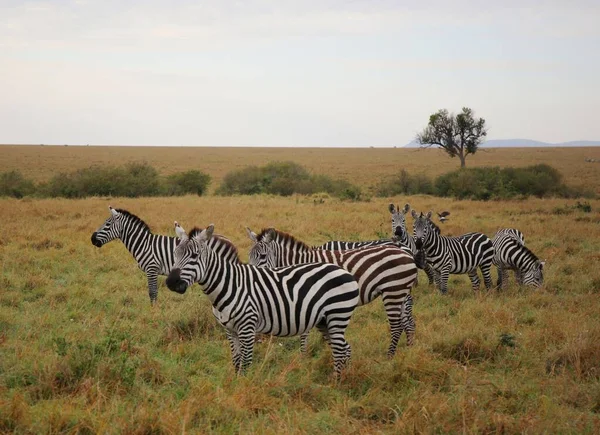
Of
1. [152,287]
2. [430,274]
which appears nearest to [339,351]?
[152,287]

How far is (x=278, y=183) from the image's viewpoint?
3453cm

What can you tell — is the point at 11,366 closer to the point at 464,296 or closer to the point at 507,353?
the point at 507,353

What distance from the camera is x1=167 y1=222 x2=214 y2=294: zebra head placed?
18.6 feet

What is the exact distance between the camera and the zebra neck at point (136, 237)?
10.2m

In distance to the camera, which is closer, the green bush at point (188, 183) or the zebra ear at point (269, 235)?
the zebra ear at point (269, 235)

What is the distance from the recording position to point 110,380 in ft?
18.3

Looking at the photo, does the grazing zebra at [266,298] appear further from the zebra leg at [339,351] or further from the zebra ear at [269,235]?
the zebra ear at [269,235]

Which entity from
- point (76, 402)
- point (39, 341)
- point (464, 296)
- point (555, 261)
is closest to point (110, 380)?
point (76, 402)

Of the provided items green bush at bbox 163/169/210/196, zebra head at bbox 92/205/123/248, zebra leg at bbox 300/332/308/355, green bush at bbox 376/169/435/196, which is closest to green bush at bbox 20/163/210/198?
green bush at bbox 163/169/210/196

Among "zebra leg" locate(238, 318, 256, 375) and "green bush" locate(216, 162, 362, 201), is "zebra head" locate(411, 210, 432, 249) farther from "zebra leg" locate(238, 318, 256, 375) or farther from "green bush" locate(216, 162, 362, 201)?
"green bush" locate(216, 162, 362, 201)

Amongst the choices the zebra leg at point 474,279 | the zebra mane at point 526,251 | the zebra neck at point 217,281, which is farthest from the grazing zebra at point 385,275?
the zebra mane at point 526,251

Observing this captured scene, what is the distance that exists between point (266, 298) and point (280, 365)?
113cm

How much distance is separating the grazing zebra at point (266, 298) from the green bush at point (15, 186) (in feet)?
92.7

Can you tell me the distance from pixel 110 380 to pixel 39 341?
6.40 ft
